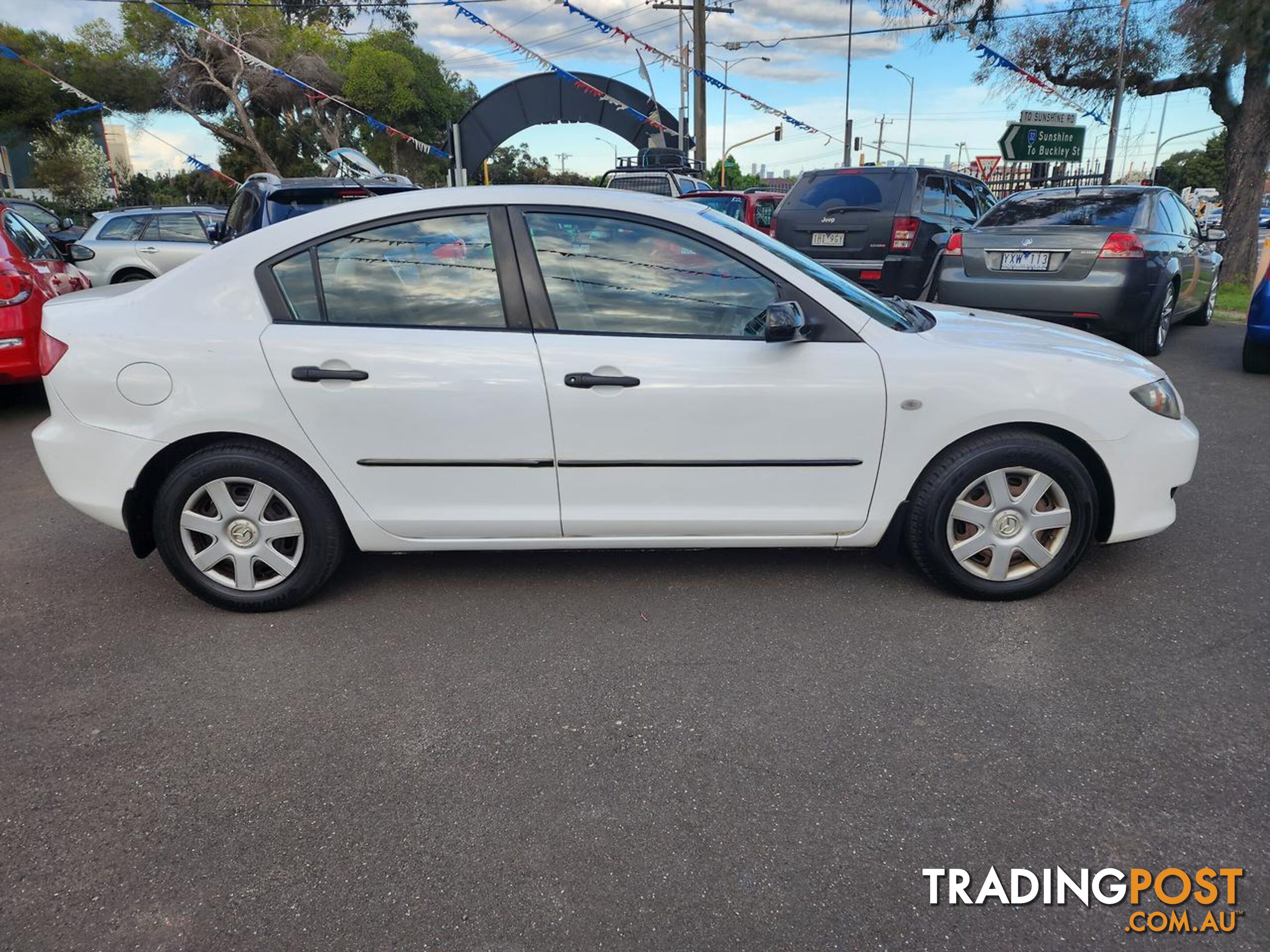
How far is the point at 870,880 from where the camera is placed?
6.71 ft

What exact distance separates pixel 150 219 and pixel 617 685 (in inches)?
459

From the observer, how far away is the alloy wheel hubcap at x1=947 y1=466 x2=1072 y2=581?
3291mm

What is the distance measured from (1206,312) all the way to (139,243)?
1367cm

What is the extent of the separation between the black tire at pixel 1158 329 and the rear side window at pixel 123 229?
11989mm

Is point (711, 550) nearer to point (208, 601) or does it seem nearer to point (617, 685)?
point (617, 685)

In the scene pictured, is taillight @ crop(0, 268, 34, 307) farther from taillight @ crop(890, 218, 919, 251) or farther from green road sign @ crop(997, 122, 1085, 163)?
green road sign @ crop(997, 122, 1085, 163)

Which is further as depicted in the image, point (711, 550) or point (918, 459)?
point (711, 550)

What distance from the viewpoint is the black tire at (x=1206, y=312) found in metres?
10.3

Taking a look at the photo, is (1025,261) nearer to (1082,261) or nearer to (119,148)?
(1082,261)

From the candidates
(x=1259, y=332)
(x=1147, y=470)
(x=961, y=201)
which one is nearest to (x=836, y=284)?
(x=1147, y=470)

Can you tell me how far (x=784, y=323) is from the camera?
9.98 ft

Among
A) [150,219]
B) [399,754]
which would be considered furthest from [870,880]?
[150,219]

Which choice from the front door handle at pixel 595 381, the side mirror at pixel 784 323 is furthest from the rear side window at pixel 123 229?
the side mirror at pixel 784 323

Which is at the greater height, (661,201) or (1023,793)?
(661,201)
